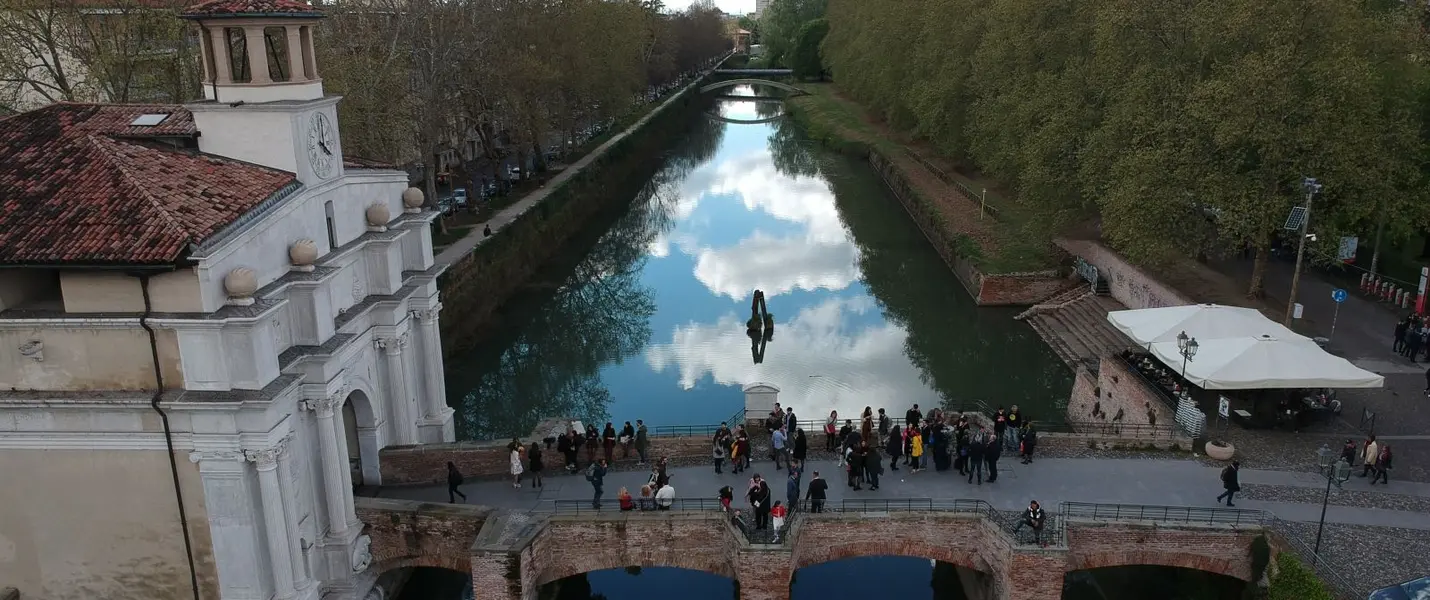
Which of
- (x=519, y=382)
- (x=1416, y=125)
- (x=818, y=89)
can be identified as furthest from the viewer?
(x=818, y=89)

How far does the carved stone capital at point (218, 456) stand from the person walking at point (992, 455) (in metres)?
13.3

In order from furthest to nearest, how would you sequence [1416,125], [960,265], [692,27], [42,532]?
[692,27]
[960,265]
[1416,125]
[42,532]

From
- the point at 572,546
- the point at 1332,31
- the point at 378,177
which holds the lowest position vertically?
the point at 572,546

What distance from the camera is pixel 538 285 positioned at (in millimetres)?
46844

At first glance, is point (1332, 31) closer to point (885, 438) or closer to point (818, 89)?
point (885, 438)

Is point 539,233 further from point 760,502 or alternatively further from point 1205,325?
point 760,502

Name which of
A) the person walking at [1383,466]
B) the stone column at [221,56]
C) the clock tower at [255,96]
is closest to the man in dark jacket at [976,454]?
the person walking at [1383,466]

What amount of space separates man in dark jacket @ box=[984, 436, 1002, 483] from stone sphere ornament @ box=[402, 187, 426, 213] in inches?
525

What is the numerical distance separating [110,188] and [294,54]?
4147mm

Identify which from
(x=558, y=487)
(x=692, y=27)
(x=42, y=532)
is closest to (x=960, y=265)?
(x=558, y=487)

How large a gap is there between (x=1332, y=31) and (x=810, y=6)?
122 metres

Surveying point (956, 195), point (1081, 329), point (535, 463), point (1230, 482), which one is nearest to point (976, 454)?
point (1230, 482)

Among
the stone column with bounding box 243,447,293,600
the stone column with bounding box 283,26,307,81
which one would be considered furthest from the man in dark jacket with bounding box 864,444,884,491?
the stone column with bounding box 283,26,307,81

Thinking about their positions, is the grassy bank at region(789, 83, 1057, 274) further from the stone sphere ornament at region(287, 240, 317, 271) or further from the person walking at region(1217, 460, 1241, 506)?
the stone sphere ornament at region(287, 240, 317, 271)
